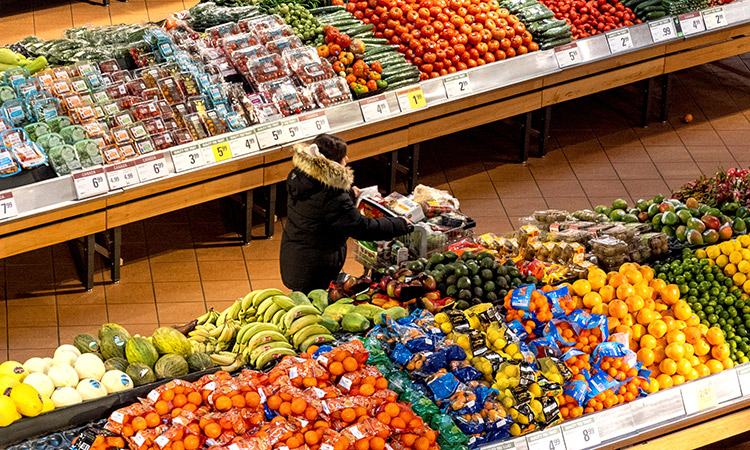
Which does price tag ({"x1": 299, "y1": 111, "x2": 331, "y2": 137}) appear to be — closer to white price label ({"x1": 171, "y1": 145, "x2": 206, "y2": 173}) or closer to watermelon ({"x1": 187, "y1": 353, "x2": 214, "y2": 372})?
white price label ({"x1": 171, "y1": 145, "x2": 206, "y2": 173})

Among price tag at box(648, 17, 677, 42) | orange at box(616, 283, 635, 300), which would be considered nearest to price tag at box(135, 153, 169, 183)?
orange at box(616, 283, 635, 300)

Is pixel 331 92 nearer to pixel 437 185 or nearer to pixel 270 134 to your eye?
pixel 270 134

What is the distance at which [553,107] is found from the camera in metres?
8.54

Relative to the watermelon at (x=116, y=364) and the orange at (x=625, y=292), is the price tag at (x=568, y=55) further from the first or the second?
the watermelon at (x=116, y=364)

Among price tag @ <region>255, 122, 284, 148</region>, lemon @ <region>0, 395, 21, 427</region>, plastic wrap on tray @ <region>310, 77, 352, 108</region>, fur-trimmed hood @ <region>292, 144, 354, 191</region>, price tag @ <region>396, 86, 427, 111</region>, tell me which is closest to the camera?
lemon @ <region>0, 395, 21, 427</region>

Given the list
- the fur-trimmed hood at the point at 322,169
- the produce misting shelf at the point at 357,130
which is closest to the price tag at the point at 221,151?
the produce misting shelf at the point at 357,130

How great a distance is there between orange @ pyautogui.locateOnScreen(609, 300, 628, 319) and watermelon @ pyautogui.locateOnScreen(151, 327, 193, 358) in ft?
6.04

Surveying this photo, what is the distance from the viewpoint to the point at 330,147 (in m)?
5.04

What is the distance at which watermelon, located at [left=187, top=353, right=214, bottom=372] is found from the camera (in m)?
3.99

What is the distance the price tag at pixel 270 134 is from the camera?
20.4ft

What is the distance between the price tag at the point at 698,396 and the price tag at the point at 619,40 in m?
3.67

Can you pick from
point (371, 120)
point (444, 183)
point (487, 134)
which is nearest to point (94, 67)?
point (371, 120)

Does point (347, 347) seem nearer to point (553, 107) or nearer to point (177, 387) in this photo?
point (177, 387)

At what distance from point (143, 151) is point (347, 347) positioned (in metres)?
2.56
